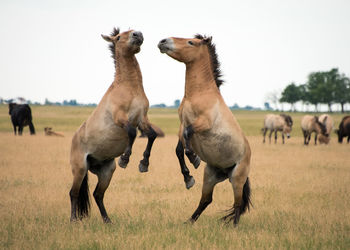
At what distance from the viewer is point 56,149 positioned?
18172mm

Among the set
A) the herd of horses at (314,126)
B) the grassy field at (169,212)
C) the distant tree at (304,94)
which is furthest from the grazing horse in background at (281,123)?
the distant tree at (304,94)

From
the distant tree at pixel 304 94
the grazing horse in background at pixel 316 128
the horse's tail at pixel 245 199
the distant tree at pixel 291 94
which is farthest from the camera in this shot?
the distant tree at pixel 291 94

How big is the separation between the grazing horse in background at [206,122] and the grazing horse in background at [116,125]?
23.9 inches

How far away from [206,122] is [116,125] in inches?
54.7

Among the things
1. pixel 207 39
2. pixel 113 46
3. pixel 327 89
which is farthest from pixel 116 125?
pixel 327 89

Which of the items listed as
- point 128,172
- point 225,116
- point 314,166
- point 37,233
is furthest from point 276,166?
point 37,233

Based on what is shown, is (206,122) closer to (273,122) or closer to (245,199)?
(245,199)

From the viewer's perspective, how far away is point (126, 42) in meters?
5.74

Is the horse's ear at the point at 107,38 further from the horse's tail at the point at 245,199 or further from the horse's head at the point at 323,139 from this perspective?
the horse's head at the point at 323,139

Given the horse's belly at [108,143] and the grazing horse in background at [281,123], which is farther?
the grazing horse in background at [281,123]

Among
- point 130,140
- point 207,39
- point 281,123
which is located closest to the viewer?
point 130,140

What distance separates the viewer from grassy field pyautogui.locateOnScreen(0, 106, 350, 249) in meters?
4.94

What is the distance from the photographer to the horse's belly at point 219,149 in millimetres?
5426

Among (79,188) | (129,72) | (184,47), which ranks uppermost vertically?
(184,47)
